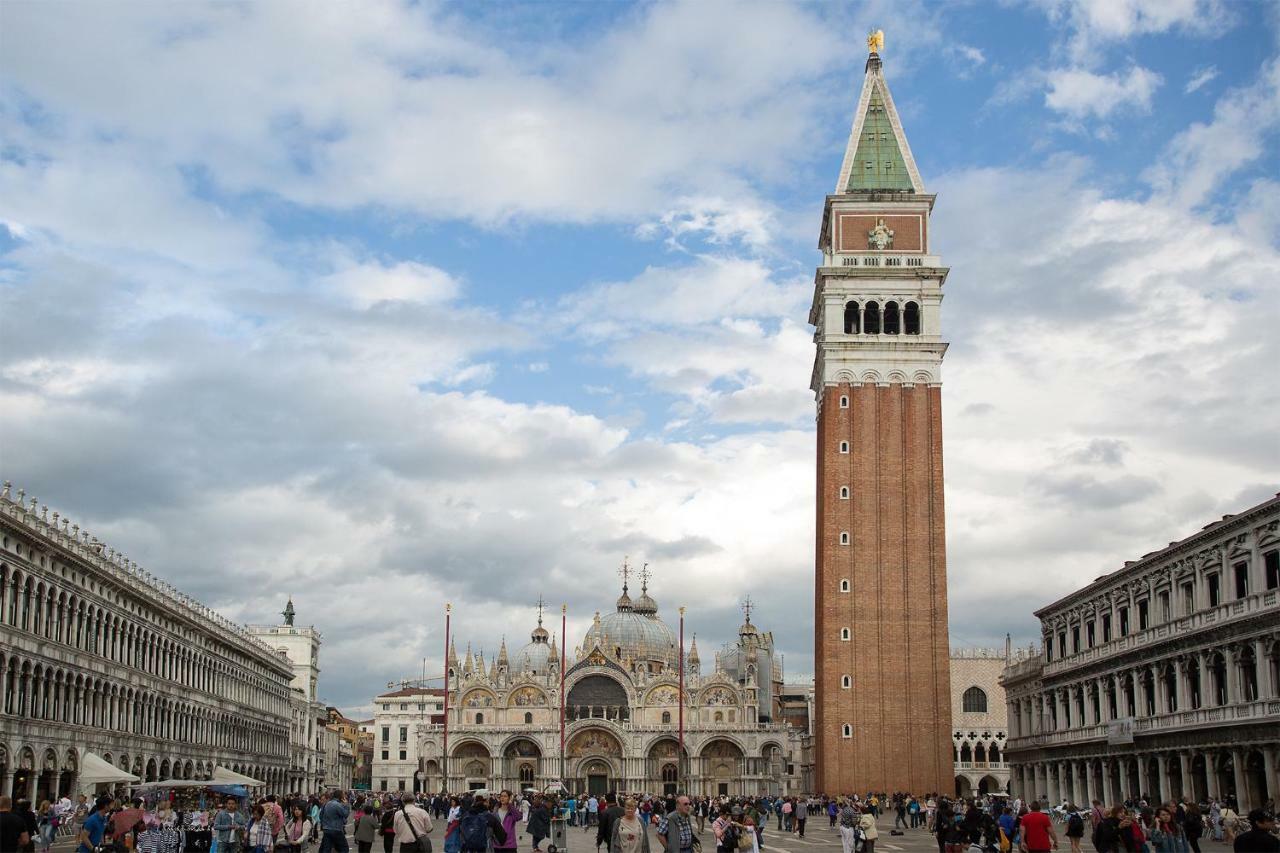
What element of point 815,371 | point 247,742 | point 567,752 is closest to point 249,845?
point 815,371

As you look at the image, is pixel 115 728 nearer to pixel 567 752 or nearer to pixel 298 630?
pixel 567 752

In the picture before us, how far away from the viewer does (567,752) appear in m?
102

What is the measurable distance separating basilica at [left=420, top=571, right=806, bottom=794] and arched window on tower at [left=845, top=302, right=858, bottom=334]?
36.3 m

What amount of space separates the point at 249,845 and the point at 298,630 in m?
90.2

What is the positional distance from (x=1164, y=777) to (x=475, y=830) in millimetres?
34999

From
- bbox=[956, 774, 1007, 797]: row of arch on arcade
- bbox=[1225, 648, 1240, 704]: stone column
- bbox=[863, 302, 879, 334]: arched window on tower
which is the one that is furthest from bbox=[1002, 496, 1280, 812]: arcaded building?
bbox=[956, 774, 1007, 797]: row of arch on arcade

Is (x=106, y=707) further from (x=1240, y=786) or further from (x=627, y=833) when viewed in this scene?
(x=1240, y=786)

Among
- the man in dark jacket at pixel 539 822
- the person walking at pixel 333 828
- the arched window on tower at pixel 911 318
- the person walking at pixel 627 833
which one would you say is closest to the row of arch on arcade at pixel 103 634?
the man in dark jacket at pixel 539 822

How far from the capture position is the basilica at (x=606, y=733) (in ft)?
332

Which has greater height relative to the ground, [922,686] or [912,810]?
[922,686]

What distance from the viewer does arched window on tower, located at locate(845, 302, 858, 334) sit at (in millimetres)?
75562

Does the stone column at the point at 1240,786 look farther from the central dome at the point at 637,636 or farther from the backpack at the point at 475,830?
the central dome at the point at 637,636

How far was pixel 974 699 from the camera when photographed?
98.8m

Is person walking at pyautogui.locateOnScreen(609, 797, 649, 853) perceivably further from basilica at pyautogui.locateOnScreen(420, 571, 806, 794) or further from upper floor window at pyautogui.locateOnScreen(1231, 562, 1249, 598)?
basilica at pyautogui.locateOnScreen(420, 571, 806, 794)
